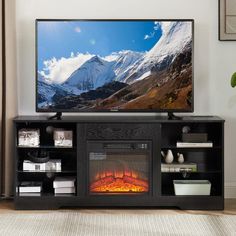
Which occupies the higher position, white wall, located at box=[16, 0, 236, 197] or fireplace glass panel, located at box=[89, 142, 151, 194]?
white wall, located at box=[16, 0, 236, 197]

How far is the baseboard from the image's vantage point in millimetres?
5102

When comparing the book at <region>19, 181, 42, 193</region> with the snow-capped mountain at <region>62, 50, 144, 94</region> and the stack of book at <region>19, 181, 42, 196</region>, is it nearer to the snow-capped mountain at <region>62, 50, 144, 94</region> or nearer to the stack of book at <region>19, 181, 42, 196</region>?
the stack of book at <region>19, 181, 42, 196</region>

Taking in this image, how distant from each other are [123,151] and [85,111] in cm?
49

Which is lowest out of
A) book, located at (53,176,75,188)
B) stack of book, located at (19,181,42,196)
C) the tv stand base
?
stack of book, located at (19,181,42,196)

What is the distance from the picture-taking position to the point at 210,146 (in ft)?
15.4

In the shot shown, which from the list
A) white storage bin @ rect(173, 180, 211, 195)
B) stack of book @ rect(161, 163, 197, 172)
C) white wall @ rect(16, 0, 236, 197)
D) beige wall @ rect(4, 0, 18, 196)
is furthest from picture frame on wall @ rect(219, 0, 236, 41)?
beige wall @ rect(4, 0, 18, 196)

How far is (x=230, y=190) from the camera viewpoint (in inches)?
201

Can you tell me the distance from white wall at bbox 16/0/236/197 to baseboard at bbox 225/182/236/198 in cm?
44

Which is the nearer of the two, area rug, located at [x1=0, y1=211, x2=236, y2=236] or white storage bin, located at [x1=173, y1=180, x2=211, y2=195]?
area rug, located at [x1=0, y1=211, x2=236, y2=236]

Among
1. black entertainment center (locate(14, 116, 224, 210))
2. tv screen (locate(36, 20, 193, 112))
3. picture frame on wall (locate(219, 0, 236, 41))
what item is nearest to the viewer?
black entertainment center (locate(14, 116, 224, 210))

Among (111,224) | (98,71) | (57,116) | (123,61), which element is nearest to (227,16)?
(123,61)

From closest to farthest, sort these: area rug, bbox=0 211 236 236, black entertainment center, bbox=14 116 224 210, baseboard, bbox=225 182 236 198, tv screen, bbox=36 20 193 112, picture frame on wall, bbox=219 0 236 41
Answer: area rug, bbox=0 211 236 236 < black entertainment center, bbox=14 116 224 210 < tv screen, bbox=36 20 193 112 < picture frame on wall, bbox=219 0 236 41 < baseboard, bbox=225 182 236 198

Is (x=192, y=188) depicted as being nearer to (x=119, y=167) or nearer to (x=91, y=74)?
(x=119, y=167)

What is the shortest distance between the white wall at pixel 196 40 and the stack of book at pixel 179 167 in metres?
0.53
